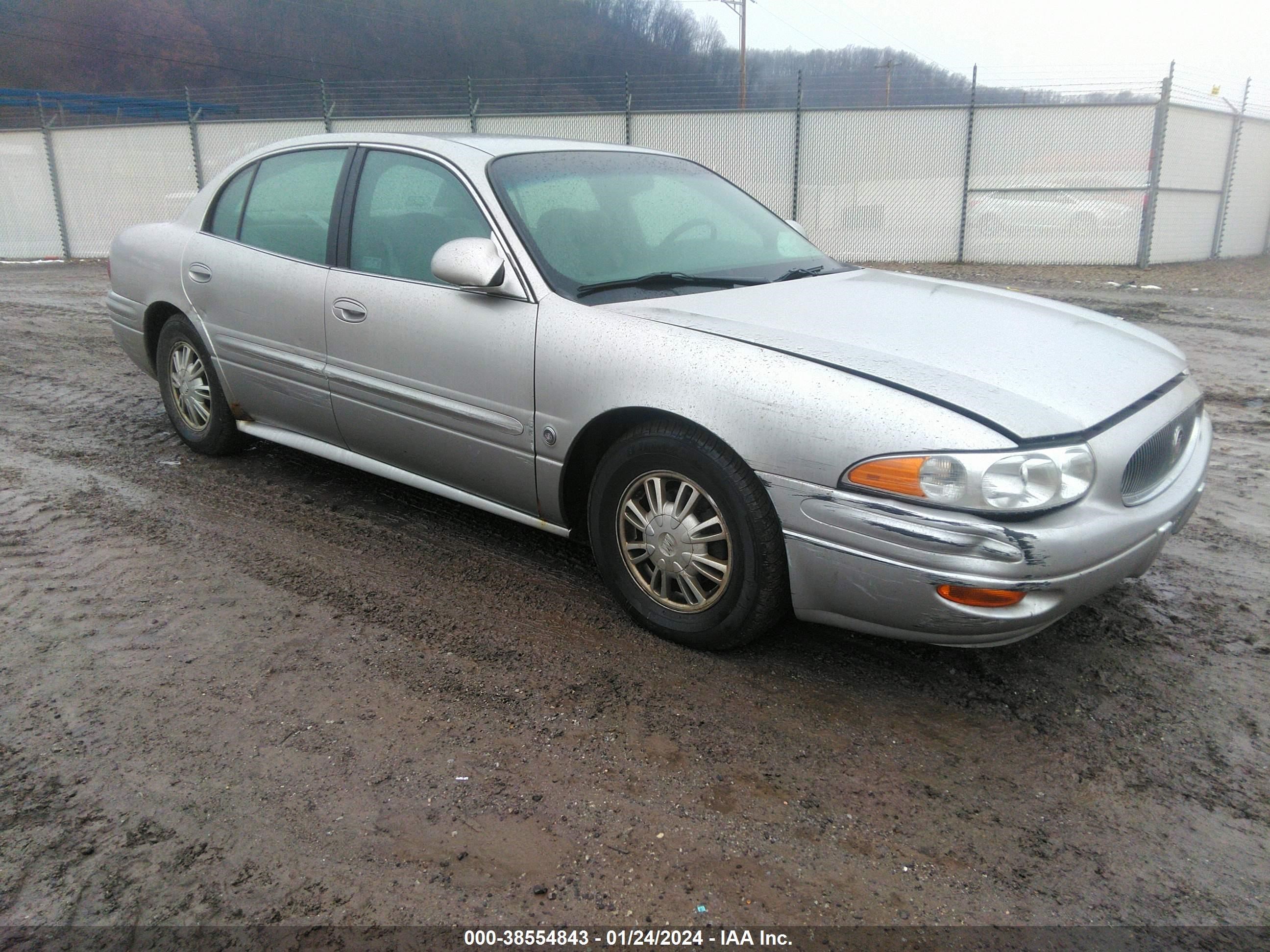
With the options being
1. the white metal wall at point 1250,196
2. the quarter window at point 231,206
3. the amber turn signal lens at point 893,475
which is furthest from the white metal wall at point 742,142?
the amber turn signal lens at point 893,475

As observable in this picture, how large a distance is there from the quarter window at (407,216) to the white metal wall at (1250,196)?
53.4ft

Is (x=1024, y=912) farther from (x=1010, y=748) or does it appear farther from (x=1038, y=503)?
(x=1038, y=503)

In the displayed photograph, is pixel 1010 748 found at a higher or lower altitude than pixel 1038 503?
lower

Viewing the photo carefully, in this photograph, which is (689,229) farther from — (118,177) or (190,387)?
(118,177)

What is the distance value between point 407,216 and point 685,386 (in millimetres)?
1590

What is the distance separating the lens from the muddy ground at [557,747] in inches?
81.2

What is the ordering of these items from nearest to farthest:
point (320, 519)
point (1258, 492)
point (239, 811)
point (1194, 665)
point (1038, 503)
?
point (239, 811) < point (1038, 503) < point (1194, 665) < point (320, 519) < point (1258, 492)

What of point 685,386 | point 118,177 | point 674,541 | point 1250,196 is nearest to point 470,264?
point 685,386

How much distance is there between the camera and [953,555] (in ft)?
8.03

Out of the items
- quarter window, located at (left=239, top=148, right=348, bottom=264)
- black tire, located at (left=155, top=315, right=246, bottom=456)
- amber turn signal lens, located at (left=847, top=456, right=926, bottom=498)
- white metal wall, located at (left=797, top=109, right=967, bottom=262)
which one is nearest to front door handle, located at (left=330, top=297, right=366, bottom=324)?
quarter window, located at (left=239, top=148, right=348, bottom=264)

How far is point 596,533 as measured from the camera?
10.6 feet

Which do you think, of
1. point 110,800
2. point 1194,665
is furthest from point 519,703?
point 1194,665

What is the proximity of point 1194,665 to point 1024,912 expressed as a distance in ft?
4.49

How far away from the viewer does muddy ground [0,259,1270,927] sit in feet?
6.77
